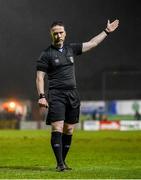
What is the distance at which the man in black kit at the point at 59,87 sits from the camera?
885 centimetres

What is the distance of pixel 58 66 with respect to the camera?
8.98m

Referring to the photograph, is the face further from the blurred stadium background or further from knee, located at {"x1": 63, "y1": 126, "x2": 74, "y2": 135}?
the blurred stadium background

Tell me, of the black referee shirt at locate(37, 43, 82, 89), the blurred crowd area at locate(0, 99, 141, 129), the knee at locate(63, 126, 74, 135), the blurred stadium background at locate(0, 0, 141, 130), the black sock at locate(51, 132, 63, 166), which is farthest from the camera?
the blurred crowd area at locate(0, 99, 141, 129)

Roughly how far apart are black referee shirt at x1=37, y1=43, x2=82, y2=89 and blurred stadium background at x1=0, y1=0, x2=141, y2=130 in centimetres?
1951

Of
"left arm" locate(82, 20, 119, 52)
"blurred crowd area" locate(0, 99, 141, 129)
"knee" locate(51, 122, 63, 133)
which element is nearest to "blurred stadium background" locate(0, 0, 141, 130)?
"blurred crowd area" locate(0, 99, 141, 129)

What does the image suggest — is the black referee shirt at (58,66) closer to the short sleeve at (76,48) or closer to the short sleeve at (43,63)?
the short sleeve at (43,63)

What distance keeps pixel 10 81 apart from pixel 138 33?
15148 mm

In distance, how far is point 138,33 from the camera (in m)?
54.1

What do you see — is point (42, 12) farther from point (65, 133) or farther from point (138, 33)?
A: point (65, 133)

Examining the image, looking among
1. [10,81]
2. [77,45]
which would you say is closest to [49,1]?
[77,45]

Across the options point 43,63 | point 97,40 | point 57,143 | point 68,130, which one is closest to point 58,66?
point 43,63

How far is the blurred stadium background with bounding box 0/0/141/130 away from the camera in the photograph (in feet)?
117

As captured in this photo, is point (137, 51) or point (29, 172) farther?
point (137, 51)

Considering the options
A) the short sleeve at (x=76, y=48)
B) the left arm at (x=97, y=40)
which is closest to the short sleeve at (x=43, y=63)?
the short sleeve at (x=76, y=48)
